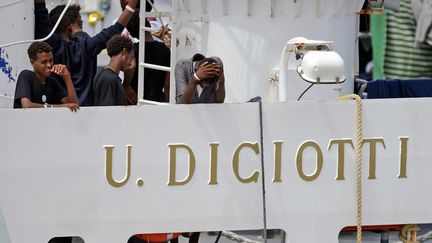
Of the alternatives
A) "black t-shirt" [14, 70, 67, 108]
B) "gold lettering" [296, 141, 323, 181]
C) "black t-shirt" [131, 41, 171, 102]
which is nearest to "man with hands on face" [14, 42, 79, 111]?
"black t-shirt" [14, 70, 67, 108]

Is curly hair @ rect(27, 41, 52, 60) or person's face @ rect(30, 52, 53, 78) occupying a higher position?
curly hair @ rect(27, 41, 52, 60)

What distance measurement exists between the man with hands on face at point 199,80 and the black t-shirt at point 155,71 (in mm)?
1011

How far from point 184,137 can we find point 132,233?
794mm

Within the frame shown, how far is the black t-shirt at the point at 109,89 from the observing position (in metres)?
9.47

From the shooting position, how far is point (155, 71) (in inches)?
409

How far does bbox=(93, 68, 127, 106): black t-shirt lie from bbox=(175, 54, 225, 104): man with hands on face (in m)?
0.51

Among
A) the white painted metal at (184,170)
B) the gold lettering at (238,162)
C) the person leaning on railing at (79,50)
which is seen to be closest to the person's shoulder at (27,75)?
the white painted metal at (184,170)

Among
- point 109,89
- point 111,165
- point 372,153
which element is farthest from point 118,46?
point 372,153

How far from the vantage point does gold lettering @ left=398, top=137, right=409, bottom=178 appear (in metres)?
8.95

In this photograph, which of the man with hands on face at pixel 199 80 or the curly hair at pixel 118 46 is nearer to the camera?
the man with hands on face at pixel 199 80

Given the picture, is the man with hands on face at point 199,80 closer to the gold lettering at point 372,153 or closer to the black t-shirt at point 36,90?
the black t-shirt at point 36,90

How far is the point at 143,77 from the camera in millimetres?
9773

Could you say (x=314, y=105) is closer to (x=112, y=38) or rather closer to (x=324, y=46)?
(x=324, y=46)

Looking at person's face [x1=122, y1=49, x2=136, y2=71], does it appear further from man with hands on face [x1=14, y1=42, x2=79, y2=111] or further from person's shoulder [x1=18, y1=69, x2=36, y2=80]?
person's shoulder [x1=18, y1=69, x2=36, y2=80]
